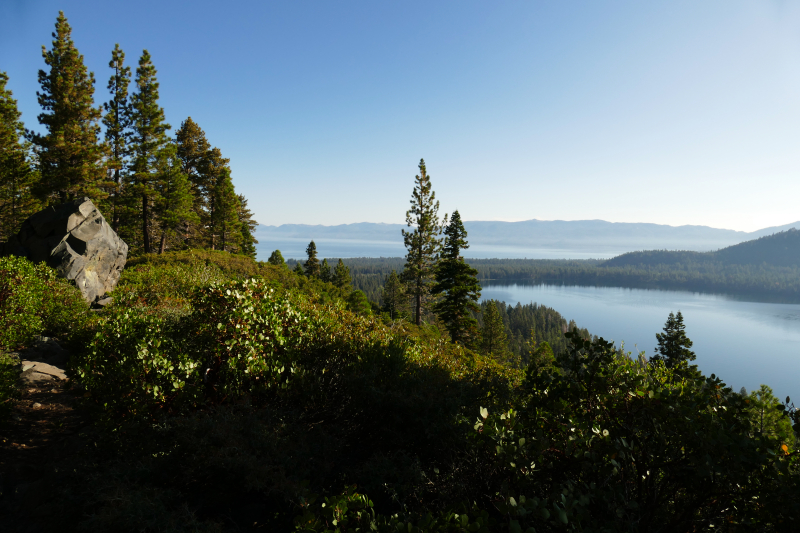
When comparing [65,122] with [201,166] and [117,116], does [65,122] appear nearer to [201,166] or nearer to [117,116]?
[117,116]

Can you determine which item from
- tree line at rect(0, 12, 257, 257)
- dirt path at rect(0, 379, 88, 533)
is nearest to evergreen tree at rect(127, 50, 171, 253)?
tree line at rect(0, 12, 257, 257)

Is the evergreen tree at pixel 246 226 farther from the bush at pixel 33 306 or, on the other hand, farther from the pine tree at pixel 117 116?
the bush at pixel 33 306

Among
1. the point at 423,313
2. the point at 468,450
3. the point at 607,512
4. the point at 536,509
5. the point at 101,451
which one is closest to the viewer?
the point at 536,509

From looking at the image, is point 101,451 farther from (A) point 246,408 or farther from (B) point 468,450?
(B) point 468,450

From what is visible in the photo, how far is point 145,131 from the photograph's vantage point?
69.6 feet

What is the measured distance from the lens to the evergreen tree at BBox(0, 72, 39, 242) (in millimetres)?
23156

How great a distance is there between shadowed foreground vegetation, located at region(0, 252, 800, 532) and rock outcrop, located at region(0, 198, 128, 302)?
906 centimetres

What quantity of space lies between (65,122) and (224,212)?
12.8 metres

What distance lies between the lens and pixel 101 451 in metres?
3.98

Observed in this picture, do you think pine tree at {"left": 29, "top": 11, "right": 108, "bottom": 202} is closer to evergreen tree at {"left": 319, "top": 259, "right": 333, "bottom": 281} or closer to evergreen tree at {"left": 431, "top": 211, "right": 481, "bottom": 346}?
evergreen tree at {"left": 431, "top": 211, "right": 481, "bottom": 346}

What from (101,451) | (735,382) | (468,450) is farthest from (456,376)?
(735,382)

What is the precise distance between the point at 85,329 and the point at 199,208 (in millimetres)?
27389

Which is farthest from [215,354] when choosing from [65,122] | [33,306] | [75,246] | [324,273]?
[324,273]

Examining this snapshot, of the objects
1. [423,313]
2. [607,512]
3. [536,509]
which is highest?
[536,509]
